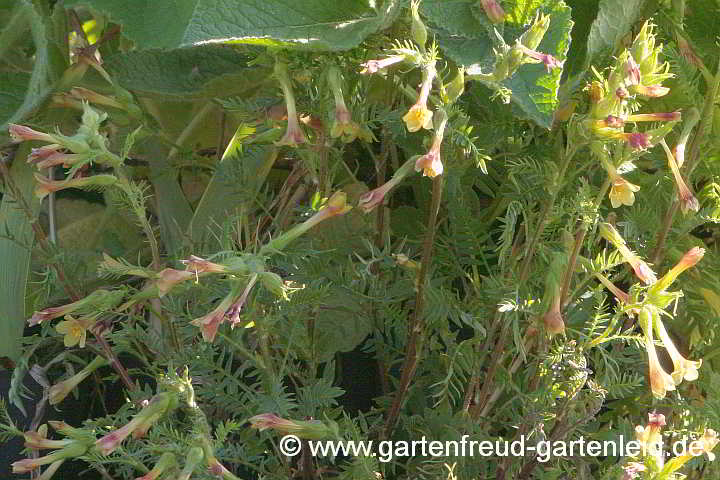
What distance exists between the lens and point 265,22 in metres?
0.61

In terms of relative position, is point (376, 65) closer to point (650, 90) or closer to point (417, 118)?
point (417, 118)

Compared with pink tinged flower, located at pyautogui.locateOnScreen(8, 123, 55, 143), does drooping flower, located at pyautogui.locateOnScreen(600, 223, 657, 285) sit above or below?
below

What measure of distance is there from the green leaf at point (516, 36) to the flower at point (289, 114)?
119mm

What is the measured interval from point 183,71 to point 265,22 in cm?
22

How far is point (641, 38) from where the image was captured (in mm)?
532

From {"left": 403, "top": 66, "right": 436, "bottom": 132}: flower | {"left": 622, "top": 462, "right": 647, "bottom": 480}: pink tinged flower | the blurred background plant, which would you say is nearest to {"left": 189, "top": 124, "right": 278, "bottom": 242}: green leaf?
the blurred background plant

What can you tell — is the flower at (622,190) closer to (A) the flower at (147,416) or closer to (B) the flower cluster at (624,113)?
(B) the flower cluster at (624,113)

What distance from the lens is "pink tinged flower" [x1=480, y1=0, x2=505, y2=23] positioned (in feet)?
1.92

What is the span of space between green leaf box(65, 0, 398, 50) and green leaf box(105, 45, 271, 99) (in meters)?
0.09

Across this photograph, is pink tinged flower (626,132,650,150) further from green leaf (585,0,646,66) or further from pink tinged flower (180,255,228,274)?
pink tinged flower (180,255,228,274)

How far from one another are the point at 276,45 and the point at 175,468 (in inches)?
11.2

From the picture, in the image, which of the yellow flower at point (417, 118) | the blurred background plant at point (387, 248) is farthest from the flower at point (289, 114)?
the yellow flower at point (417, 118)

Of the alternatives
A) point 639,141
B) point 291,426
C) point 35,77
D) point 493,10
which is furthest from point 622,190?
point 35,77

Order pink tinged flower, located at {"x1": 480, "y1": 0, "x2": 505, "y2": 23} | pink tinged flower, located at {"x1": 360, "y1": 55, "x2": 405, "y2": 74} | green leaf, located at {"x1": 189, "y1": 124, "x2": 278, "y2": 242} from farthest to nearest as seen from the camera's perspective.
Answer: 1. green leaf, located at {"x1": 189, "y1": 124, "x2": 278, "y2": 242}
2. pink tinged flower, located at {"x1": 480, "y1": 0, "x2": 505, "y2": 23}
3. pink tinged flower, located at {"x1": 360, "y1": 55, "x2": 405, "y2": 74}
